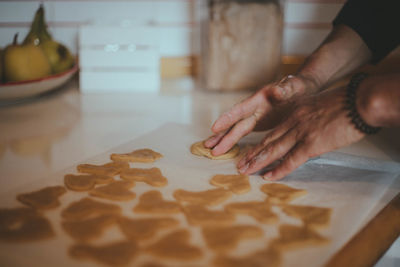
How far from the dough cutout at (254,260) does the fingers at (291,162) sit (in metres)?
0.23

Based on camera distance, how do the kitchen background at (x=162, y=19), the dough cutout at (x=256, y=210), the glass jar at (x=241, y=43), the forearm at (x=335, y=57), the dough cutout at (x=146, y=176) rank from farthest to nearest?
the kitchen background at (x=162, y=19) < the glass jar at (x=241, y=43) < the forearm at (x=335, y=57) < the dough cutout at (x=146, y=176) < the dough cutout at (x=256, y=210)

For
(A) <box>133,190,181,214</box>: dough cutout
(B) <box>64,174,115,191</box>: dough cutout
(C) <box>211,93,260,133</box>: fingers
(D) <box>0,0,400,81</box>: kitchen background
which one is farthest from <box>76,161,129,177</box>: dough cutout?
(D) <box>0,0,400,81</box>: kitchen background

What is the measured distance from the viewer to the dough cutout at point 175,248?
52cm

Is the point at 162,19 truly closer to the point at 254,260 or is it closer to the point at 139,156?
the point at 139,156

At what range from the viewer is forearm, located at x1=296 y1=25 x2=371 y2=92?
0.96 meters

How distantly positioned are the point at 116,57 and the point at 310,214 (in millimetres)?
952

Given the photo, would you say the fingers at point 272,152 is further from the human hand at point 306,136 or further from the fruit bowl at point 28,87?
the fruit bowl at point 28,87

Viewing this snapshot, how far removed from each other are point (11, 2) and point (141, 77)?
24.9 inches

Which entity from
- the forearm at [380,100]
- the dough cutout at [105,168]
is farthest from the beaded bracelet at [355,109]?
the dough cutout at [105,168]

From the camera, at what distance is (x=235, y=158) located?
87 cm

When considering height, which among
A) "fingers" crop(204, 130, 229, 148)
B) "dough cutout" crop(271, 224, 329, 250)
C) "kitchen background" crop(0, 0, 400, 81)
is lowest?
"dough cutout" crop(271, 224, 329, 250)

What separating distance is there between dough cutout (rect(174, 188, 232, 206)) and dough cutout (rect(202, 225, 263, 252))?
77mm

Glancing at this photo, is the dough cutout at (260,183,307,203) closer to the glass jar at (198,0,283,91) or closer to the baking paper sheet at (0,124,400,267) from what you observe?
the baking paper sheet at (0,124,400,267)

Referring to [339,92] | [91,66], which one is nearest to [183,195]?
[339,92]
